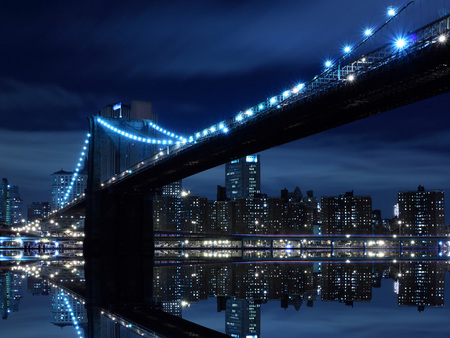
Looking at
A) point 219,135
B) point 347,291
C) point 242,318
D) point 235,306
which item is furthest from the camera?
point 219,135

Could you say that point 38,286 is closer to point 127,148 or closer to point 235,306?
point 235,306

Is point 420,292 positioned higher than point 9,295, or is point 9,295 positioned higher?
point 9,295

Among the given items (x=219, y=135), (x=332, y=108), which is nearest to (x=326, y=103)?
(x=332, y=108)

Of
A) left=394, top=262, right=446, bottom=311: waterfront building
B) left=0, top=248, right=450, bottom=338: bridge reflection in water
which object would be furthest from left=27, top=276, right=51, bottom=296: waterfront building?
left=394, top=262, right=446, bottom=311: waterfront building

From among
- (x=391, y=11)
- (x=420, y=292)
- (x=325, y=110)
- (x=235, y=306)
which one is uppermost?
(x=391, y=11)

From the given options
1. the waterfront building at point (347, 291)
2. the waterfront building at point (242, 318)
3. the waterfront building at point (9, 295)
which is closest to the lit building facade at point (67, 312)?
the waterfront building at point (9, 295)

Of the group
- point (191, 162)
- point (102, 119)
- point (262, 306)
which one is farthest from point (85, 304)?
point (102, 119)

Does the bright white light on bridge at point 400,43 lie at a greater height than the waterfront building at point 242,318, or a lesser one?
greater

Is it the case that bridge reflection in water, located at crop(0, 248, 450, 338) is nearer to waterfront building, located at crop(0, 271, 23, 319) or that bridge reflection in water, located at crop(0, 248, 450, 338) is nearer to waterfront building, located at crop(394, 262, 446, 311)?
waterfront building, located at crop(394, 262, 446, 311)

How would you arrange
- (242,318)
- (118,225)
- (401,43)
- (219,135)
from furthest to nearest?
(118,225) → (219,135) → (401,43) → (242,318)

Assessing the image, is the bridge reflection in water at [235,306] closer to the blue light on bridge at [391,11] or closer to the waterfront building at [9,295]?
the waterfront building at [9,295]

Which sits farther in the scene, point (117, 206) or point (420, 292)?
point (117, 206)

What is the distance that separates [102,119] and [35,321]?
6592 cm

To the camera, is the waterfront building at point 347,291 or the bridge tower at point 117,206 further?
the bridge tower at point 117,206
